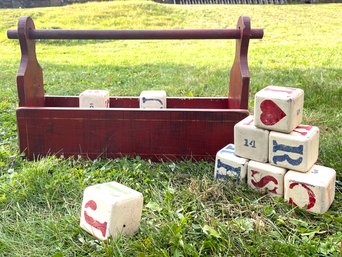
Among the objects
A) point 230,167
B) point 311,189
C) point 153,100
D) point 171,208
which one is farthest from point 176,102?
point 311,189

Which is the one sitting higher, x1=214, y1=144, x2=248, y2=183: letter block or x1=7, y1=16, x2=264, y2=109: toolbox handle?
x1=7, y1=16, x2=264, y2=109: toolbox handle

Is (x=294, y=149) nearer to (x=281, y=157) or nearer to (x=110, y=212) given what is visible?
(x=281, y=157)

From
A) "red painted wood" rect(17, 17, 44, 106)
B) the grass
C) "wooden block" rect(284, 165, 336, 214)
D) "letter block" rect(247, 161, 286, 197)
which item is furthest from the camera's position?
"red painted wood" rect(17, 17, 44, 106)

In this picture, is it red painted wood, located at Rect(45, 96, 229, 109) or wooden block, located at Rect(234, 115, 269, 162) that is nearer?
wooden block, located at Rect(234, 115, 269, 162)

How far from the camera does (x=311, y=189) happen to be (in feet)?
5.59

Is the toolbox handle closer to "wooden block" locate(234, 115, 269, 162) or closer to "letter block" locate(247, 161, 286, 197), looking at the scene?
"wooden block" locate(234, 115, 269, 162)

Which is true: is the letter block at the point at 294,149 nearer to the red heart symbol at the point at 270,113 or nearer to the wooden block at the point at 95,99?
the red heart symbol at the point at 270,113

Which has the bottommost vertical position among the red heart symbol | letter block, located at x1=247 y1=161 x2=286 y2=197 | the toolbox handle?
letter block, located at x1=247 y1=161 x2=286 y2=197

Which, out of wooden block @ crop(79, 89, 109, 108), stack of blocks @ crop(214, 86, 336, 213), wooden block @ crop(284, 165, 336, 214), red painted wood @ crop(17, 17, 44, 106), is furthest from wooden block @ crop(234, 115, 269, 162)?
red painted wood @ crop(17, 17, 44, 106)

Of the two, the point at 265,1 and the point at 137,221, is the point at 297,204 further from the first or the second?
the point at 265,1

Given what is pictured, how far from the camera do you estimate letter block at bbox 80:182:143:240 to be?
1486mm

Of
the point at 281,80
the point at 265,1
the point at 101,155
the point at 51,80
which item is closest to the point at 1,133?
the point at 101,155

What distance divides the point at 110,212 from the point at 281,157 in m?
0.77

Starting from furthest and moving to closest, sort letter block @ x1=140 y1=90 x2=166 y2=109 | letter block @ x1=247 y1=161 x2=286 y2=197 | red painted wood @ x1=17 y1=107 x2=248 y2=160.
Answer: letter block @ x1=140 y1=90 x2=166 y2=109 < red painted wood @ x1=17 y1=107 x2=248 y2=160 < letter block @ x1=247 y1=161 x2=286 y2=197
